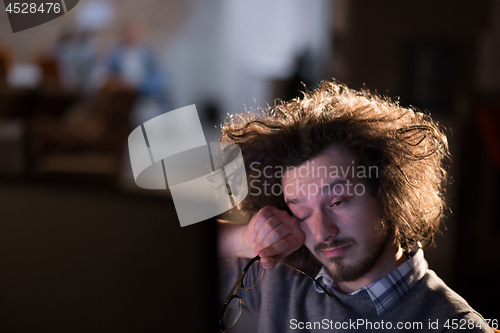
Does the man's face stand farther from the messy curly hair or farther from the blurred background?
the blurred background

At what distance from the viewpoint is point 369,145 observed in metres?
0.50

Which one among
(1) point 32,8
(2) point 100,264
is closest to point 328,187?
(2) point 100,264

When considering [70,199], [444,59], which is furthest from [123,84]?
[70,199]

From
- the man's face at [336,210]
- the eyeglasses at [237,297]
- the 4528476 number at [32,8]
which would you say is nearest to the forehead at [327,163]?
the man's face at [336,210]

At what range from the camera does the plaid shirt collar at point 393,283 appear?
51 cm

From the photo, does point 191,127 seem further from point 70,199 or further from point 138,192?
point 70,199

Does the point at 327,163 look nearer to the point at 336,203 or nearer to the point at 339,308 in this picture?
the point at 336,203

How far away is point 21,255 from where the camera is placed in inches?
24.1

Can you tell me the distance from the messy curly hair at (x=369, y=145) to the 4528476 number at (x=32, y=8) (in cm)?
32

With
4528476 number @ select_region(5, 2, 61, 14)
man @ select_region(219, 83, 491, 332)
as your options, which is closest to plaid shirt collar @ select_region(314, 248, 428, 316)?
man @ select_region(219, 83, 491, 332)

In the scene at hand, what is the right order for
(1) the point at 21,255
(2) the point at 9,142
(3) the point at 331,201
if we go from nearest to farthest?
1. (3) the point at 331,201
2. (1) the point at 21,255
3. (2) the point at 9,142

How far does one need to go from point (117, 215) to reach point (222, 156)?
17 cm

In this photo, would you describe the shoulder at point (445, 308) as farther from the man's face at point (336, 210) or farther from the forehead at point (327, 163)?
the forehead at point (327, 163)

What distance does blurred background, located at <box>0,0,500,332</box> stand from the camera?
0.56 m
